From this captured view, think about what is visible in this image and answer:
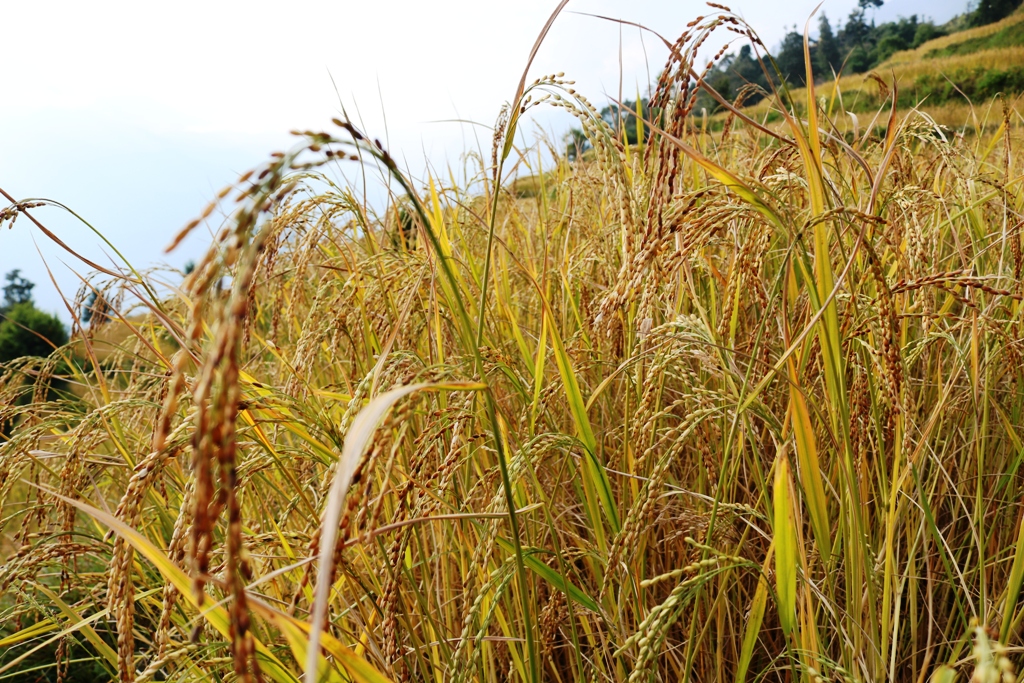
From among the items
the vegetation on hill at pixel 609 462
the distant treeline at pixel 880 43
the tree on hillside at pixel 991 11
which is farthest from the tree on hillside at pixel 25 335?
the tree on hillside at pixel 991 11

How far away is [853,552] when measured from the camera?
0.94m

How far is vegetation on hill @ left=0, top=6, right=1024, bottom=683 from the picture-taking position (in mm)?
645

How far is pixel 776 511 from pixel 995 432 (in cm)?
113

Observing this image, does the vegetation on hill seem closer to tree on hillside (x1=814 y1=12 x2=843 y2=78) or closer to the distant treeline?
the distant treeline

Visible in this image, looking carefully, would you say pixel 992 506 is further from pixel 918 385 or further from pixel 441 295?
pixel 441 295

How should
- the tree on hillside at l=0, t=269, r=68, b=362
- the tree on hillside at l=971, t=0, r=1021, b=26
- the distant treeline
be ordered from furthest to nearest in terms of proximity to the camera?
the tree on hillside at l=971, t=0, r=1021, b=26 < the distant treeline < the tree on hillside at l=0, t=269, r=68, b=362

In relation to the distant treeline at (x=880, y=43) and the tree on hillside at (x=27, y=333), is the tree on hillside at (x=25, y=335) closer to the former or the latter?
the tree on hillside at (x=27, y=333)

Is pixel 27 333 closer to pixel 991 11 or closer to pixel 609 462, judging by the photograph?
pixel 609 462

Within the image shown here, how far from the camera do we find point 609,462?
54.9 inches

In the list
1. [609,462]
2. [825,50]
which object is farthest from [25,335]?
[825,50]

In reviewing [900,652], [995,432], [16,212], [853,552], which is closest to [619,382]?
[853,552]

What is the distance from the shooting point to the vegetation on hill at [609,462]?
0.64 metres

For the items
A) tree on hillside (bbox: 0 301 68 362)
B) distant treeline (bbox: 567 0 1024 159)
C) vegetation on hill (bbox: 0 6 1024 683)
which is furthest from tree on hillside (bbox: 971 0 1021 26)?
tree on hillside (bbox: 0 301 68 362)

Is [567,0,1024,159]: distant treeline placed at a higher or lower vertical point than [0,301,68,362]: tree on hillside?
higher
